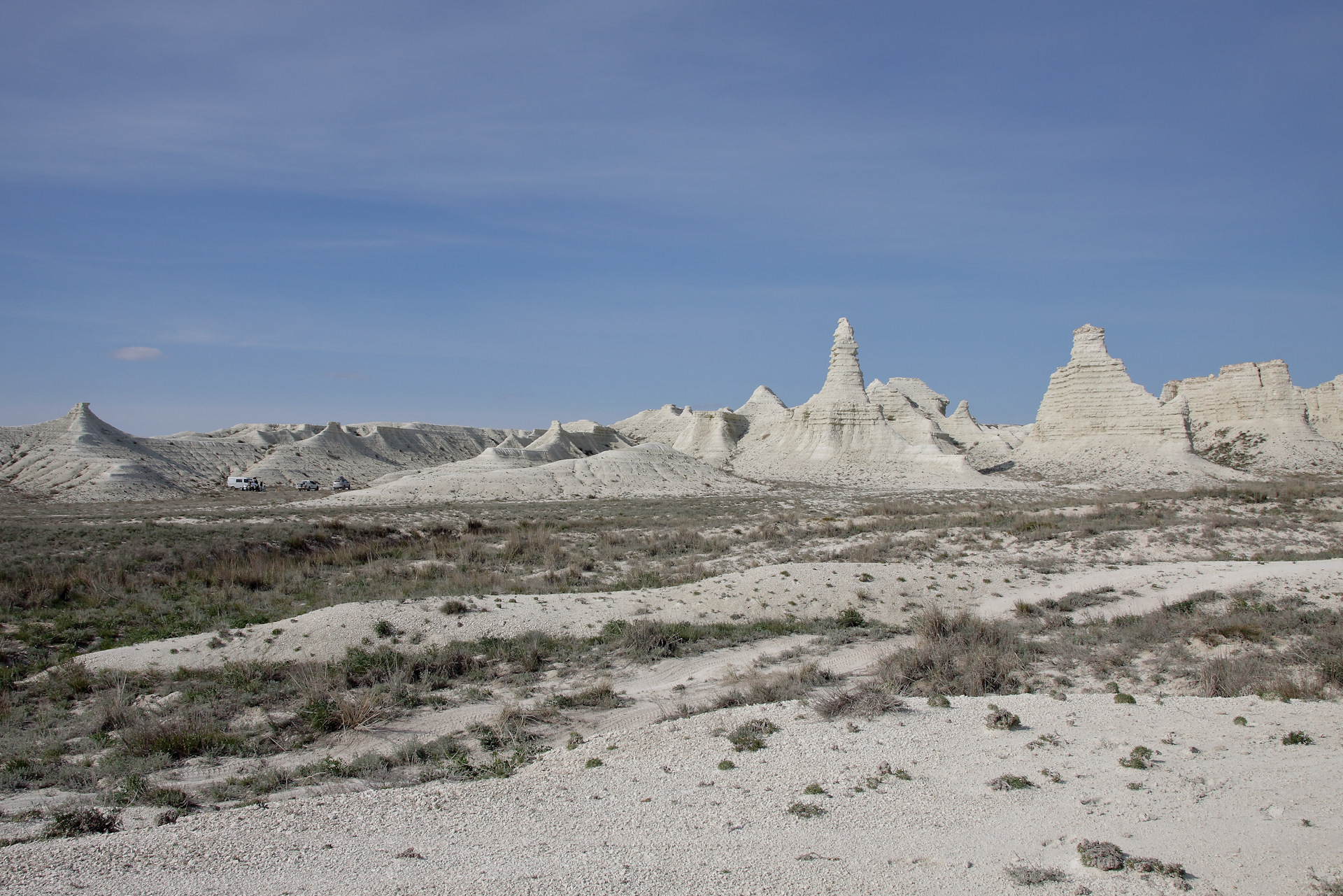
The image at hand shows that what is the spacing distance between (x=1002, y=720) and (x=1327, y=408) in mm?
81103

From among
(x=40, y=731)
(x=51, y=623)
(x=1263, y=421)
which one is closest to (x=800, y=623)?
(x=40, y=731)

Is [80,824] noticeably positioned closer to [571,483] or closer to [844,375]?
[571,483]

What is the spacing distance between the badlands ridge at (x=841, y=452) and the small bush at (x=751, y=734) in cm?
3908

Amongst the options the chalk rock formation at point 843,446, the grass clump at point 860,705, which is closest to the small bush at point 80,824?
the grass clump at point 860,705

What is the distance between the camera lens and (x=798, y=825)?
578 centimetres

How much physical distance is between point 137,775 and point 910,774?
7266 millimetres

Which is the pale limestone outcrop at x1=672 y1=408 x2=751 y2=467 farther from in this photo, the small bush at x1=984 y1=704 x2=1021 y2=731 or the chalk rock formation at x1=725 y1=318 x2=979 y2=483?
the small bush at x1=984 y1=704 x2=1021 y2=731

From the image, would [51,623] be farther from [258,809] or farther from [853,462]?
[853,462]

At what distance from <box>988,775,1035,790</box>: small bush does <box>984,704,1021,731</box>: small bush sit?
1.26 m

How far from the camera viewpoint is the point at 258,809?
6.18m

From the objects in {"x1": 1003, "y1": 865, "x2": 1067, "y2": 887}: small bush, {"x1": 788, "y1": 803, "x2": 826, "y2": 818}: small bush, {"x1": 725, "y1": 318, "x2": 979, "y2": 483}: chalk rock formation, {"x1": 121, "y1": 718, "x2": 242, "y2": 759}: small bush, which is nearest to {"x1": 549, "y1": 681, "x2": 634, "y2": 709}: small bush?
{"x1": 121, "y1": 718, "x2": 242, "y2": 759}: small bush

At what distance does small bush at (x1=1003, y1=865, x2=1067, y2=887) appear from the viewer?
4824 millimetres

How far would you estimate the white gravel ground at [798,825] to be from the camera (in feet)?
16.2

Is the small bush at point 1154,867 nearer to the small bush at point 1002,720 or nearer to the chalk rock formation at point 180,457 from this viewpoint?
the small bush at point 1002,720
